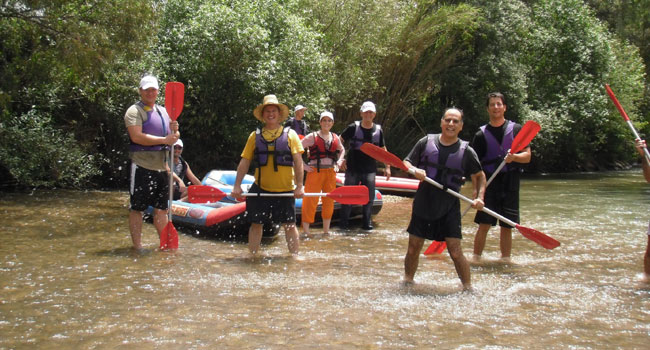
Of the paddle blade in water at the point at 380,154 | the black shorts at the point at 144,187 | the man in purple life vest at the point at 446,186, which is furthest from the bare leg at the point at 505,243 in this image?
the black shorts at the point at 144,187

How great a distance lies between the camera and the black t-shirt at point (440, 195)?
14.1 ft

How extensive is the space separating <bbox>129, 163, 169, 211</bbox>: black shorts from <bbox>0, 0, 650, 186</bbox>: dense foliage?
4.38 metres

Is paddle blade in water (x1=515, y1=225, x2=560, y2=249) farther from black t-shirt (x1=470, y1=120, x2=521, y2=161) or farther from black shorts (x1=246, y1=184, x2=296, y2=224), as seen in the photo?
black shorts (x1=246, y1=184, x2=296, y2=224)

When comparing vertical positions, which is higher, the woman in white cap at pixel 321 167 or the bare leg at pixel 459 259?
the woman in white cap at pixel 321 167

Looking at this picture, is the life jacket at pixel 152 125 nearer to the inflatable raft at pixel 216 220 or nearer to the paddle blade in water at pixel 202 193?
the paddle blade in water at pixel 202 193

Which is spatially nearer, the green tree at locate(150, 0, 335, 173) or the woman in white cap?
the woman in white cap

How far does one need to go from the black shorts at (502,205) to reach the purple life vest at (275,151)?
5.74 feet

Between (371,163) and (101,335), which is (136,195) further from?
(371,163)

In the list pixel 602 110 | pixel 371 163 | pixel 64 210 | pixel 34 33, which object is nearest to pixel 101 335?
pixel 371 163

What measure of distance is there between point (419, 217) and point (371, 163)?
2914mm

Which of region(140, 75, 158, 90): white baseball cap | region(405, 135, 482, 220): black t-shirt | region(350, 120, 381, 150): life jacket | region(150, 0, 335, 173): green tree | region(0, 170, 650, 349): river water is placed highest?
region(150, 0, 335, 173): green tree

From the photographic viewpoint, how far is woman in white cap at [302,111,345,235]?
6949mm

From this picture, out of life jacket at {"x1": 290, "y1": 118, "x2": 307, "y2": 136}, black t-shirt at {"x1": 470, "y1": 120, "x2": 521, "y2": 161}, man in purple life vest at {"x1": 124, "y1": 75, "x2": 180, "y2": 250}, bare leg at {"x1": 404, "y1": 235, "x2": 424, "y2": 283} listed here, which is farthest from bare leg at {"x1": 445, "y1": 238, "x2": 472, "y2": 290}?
life jacket at {"x1": 290, "y1": 118, "x2": 307, "y2": 136}

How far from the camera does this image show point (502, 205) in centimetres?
541
